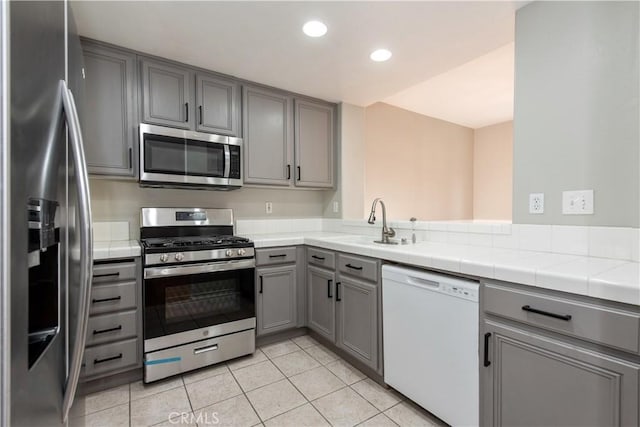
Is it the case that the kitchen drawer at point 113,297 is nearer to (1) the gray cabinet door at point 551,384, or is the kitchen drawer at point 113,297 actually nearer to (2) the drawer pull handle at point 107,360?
(2) the drawer pull handle at point 107,360

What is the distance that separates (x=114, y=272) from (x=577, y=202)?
2606 millimetres

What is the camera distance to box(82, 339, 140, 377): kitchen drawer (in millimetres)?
1791

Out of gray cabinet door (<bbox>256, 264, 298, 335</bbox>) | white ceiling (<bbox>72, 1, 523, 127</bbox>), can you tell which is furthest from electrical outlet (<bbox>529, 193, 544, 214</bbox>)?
gray cabinet door (<bbox>256, 264, 298, 335</bbox>)

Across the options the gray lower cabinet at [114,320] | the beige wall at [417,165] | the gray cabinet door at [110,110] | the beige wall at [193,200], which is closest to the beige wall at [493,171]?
the beige wall at [417,165]

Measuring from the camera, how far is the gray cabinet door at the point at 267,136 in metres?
2.64

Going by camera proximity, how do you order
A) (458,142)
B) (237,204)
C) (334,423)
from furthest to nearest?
(458,142)
(237,204)
(334,423)

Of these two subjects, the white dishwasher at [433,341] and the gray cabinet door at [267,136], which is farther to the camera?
the gray cabinet door at [267,136]

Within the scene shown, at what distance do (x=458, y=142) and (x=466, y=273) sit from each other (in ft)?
14.3

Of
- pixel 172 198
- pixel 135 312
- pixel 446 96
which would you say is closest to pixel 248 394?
pixel 135 312

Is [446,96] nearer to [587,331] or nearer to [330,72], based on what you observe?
[330,72]

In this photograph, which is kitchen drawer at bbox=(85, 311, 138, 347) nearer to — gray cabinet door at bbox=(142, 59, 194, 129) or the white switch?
Answer: gray cabinet door at bbox=(142, 59, 194, 129)

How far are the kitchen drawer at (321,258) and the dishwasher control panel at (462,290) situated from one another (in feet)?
3.08

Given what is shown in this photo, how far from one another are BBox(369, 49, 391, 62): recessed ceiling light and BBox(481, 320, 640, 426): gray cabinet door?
6.14ft

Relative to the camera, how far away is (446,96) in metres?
3.67
